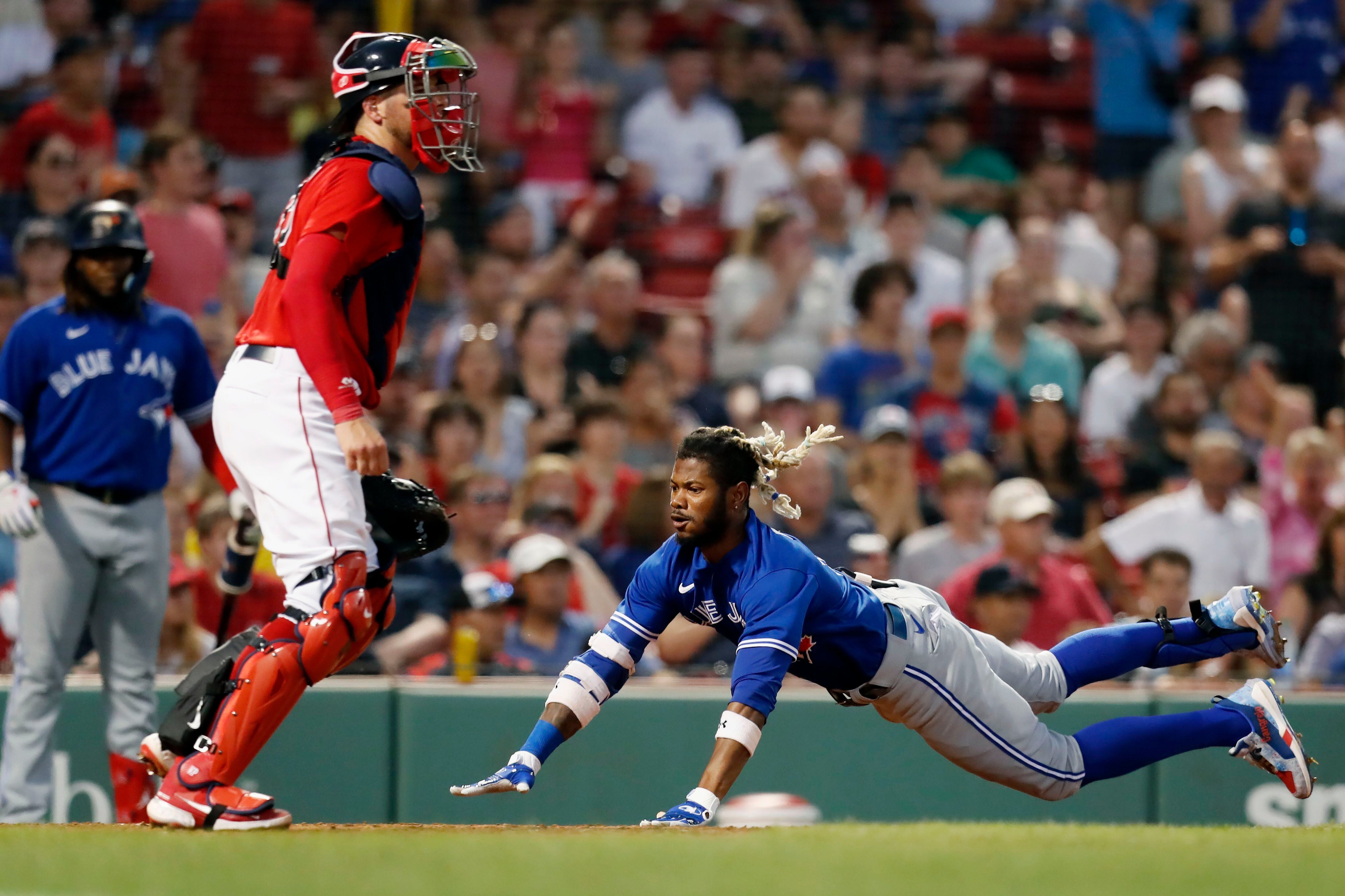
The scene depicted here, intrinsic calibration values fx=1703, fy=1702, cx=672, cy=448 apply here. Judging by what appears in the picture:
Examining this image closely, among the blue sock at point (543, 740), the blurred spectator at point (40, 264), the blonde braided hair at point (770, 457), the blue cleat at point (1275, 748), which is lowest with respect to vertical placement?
the blue cleat at point (1275, 748)

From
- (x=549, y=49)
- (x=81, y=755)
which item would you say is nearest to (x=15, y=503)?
(x=81, y=755)

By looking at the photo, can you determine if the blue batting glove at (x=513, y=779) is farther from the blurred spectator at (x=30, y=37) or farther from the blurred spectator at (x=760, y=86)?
the blurred spectator at (x=760, y=86)

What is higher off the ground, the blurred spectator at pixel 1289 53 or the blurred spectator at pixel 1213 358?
the blurred spectator at pixel 1289 53

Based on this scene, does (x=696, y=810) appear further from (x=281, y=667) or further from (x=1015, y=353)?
(x=1015, y=353)

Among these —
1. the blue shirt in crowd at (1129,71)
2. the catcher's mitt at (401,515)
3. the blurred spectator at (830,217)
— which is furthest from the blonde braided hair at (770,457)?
the blue shirt in crowd at (1129,71)

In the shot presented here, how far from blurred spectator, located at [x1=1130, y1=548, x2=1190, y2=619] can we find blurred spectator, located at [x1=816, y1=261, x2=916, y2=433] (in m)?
2.07

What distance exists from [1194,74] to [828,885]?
32.8 ft

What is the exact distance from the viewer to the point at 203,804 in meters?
4.23

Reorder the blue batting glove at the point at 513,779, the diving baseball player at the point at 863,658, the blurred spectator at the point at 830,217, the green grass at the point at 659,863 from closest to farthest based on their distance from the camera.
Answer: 1. the green grass at the point at 659,863
2. the blue batting glove at the point at 513,779
3. the diving baseball player at the point at 863,658
4. the blurred spectator at the point at 830,217

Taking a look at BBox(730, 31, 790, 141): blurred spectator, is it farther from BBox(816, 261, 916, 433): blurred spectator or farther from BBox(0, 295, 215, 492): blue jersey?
BBox(0, 295, 215, 492): blue jersey

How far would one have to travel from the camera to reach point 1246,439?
31.9 feet

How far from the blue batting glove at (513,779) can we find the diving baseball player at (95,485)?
6.52ft

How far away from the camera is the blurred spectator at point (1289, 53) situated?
1226cm

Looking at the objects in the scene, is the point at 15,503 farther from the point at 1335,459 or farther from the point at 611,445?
the point at 1335,459
